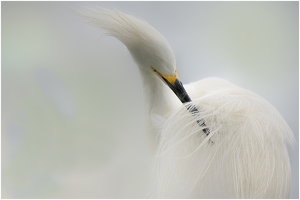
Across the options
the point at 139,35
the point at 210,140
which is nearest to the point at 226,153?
the point at 210,140

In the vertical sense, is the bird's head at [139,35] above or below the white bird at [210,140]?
above

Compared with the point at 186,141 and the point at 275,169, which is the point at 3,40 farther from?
the point at 275,169

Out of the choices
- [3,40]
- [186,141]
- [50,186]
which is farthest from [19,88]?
[186,141]

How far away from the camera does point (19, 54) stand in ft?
2.09

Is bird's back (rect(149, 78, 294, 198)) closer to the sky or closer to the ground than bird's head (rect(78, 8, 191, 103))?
closer to the ground

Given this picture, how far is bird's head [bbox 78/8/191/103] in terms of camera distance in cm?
37

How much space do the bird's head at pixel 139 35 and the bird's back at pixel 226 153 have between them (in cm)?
7

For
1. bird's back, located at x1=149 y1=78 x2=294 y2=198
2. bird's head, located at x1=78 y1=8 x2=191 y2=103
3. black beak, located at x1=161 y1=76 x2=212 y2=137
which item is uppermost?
bird's head, located at x1=78 y1=8 x2=191 y2=103

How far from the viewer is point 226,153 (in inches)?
14.2

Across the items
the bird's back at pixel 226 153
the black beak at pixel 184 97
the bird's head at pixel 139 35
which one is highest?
the bird's head at pixel 139 35

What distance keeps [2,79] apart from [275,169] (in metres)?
0.80

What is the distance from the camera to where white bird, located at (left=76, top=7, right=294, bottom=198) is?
363 mm

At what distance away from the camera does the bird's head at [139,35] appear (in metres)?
0.37

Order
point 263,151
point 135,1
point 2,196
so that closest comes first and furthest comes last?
1. point 263,151
2. point 135,1
3. point 2,196
